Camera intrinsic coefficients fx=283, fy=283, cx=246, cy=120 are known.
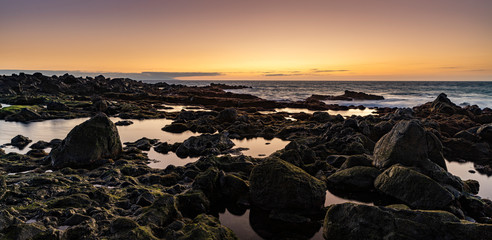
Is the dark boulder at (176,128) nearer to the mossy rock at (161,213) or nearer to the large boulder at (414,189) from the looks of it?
the mossy rock at (161,213)

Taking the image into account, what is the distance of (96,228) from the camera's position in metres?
8.85

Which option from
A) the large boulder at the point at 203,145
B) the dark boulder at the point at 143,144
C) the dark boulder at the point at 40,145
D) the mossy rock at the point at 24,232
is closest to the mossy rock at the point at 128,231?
the mossy rock at the point at 24,232

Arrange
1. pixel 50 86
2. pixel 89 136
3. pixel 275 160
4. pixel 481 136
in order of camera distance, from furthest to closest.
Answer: pixel 50 86
pixel 481 136
pixel 89 136
pixel 275 160

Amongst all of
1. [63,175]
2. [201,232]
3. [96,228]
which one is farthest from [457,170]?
[63,175]

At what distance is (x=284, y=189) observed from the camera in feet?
37.5

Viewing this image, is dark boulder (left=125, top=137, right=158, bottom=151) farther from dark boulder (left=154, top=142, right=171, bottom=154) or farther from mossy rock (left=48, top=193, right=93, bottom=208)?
mossy rock (left=48, top=193, right=93, bottom=208)

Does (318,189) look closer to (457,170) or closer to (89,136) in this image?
(457,170)

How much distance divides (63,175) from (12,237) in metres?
→ 7.43

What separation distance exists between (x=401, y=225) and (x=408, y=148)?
7.69m

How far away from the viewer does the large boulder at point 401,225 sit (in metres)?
8.02

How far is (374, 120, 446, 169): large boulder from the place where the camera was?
14.5 metres

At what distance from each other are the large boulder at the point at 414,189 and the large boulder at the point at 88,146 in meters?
15.8

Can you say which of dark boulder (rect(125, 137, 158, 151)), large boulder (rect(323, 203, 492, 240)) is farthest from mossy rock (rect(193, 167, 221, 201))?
dark boulder (rect(125, 137, 158, 151))

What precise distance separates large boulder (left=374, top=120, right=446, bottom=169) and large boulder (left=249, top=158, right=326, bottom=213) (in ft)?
16.7
